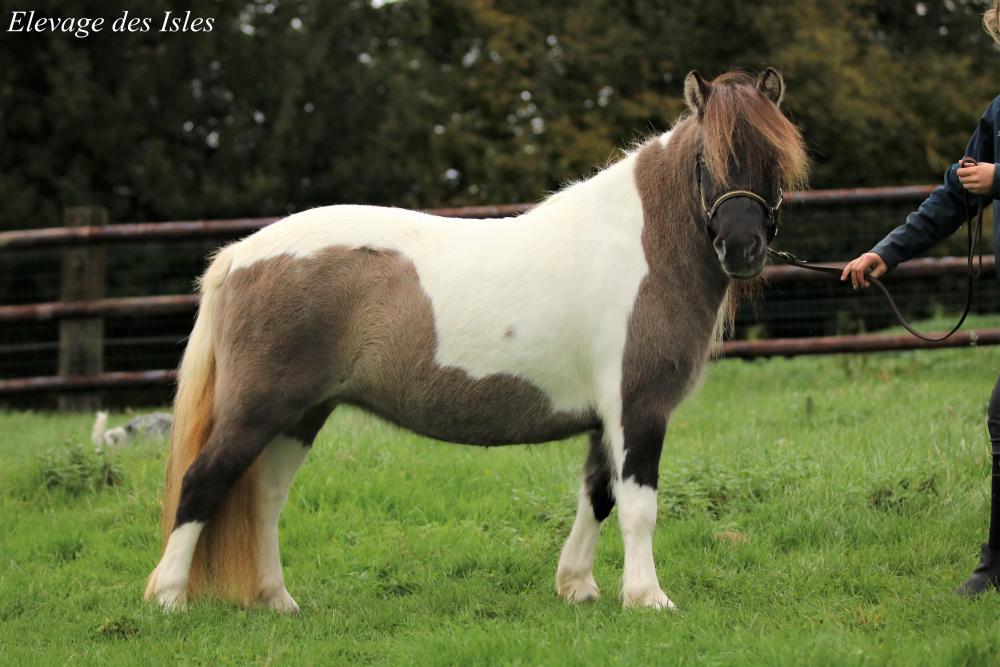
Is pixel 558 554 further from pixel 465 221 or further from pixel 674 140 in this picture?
pixel 674 140

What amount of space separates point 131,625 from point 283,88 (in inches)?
476

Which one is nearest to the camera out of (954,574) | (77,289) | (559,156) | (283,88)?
(954,574)

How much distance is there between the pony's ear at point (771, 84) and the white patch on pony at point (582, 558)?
1.73 meters

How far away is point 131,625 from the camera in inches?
167

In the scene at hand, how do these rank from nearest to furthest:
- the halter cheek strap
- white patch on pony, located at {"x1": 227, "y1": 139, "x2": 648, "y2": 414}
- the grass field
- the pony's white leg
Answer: the grass field, the halter cheek strap, white patch on pony, located at {"x1": 227, "y1": 139, "x2": 648, "y2": 414}, the pony's white leg

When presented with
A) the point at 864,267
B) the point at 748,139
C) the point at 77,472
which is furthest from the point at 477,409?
the point at 77,472

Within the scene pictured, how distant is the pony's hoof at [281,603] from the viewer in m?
4.54

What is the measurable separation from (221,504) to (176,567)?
11.7 inches

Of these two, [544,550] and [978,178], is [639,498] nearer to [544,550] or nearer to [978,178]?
[544,550]

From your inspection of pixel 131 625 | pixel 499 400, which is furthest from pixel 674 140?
pixel 131 625

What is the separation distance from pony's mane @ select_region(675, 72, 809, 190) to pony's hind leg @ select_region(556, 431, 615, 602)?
122 cm

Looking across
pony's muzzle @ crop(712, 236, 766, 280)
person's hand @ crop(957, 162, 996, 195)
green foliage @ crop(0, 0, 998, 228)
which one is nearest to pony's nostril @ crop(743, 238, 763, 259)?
pony's muzzle @ crop(712, 236, 766, 280)

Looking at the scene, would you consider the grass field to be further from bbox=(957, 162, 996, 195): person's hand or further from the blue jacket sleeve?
bbox=(957, 162, 996, 195): person's hand

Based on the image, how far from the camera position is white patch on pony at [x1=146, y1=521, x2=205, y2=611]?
14.3 feet
